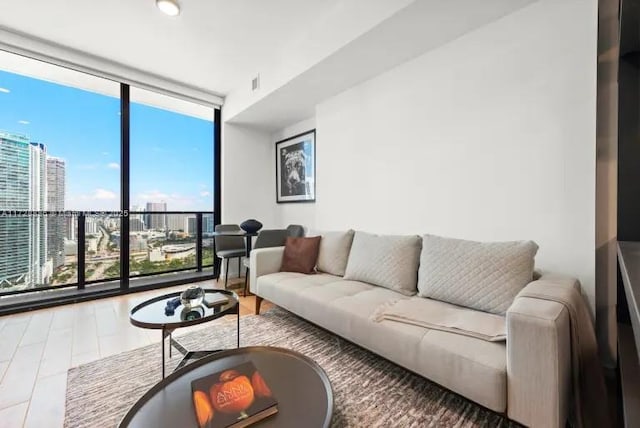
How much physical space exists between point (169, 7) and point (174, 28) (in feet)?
1.04

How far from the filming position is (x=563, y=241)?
1656 mm

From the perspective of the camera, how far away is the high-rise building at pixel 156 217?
12.2 feet

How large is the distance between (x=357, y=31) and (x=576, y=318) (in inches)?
86.3

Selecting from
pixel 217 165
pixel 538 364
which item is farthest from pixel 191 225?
pixel 538 364

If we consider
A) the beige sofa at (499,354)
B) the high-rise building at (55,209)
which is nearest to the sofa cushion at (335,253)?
the beige sofa at (499,354)

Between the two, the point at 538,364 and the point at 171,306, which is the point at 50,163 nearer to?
the point at 171,306

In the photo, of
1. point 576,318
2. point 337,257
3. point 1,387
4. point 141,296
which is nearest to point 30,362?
point 1,387

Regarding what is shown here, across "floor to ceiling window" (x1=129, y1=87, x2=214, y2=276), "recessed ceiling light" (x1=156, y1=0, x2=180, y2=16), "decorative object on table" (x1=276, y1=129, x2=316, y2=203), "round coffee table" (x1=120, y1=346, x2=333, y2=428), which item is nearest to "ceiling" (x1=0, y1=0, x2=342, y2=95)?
"recessed ceiling light" (x1=156, y1=0, x2=180, y2=16)

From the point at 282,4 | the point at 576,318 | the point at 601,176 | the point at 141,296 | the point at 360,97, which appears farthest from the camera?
the point at 141,296

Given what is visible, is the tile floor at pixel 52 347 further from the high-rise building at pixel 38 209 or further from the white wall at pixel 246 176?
the white wall at pixel 246 176

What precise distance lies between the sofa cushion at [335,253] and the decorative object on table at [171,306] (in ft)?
4.21

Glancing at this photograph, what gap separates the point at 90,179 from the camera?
3248 mm

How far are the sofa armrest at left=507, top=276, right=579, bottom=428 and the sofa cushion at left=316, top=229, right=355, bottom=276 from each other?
154 centimetres

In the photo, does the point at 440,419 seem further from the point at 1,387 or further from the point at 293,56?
the point at 293,56
